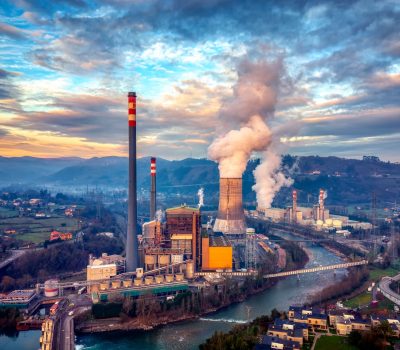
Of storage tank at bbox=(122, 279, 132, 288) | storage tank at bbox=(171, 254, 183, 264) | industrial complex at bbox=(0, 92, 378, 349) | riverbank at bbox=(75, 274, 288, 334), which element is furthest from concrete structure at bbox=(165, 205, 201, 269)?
riverbank at bbox=(75, 274, 288, 334)

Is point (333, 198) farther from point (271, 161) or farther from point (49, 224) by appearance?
point (49, 224)

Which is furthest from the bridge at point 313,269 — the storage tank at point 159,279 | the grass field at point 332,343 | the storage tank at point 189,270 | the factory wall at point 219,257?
the grass field at point 332,343

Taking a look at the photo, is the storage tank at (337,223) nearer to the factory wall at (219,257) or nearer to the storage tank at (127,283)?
the factory wall at (219,257)

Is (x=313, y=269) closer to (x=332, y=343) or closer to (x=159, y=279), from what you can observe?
(x=159, y=279)

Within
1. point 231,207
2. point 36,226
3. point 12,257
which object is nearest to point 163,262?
point 231,207

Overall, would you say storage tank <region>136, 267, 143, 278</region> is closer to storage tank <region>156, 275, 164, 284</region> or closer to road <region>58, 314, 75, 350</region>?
storage tank <region>156, 275, 164, 284</region>
